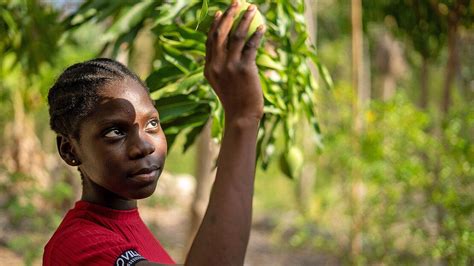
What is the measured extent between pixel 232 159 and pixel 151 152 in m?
0.26

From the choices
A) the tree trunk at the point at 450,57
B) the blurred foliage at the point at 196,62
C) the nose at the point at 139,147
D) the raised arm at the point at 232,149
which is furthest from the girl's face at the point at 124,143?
the tree trunk at the point at 450,57

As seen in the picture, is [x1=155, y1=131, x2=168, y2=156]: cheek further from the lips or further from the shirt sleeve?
the shirt sleeve

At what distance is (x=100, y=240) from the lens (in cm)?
116

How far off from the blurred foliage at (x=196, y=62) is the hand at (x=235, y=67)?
79 centimetres

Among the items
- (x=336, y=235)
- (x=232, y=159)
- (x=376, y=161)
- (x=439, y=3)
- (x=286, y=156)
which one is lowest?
(x=336, y=235)

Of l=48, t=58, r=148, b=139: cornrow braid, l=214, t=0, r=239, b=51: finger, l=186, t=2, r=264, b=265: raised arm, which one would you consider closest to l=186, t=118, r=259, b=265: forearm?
l=186, t=2, r=264, b=265: raised arm

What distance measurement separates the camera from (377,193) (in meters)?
5.18

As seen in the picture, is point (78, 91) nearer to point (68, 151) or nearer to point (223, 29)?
point (68, 151)

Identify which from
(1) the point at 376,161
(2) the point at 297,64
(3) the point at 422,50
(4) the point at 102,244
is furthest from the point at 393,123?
(4) the point at 102,244

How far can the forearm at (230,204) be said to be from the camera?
3.15 ft

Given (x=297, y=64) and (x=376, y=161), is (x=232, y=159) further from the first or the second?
(x=376, y=161)

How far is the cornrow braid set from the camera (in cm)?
123

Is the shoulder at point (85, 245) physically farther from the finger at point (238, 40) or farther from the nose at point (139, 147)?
the finger at point (238, 40)

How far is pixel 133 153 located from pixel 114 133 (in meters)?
0.05
